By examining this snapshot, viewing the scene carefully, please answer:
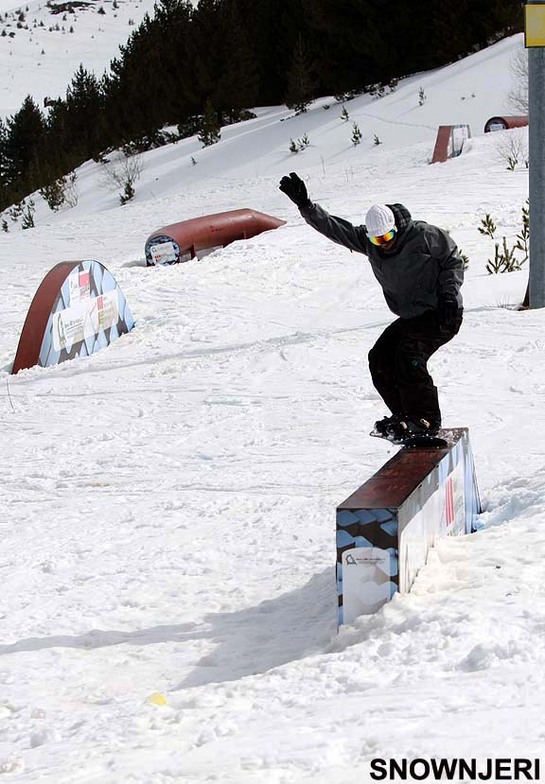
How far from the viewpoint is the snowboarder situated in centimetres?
494

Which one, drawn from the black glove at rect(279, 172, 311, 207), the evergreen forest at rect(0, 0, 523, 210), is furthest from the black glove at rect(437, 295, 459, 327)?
the evergreen forest at rect(0, 0, 523, 210)

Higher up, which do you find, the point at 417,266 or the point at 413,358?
the point at 417,266

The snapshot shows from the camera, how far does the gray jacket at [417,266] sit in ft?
16.2

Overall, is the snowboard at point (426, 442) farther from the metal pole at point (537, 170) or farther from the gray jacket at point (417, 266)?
the metal pole at point (537, 170)

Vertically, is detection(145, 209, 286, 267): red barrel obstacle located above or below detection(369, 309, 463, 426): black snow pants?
above

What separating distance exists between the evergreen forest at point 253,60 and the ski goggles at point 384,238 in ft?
87.2

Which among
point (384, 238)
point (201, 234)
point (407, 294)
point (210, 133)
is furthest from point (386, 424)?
point (210, 133)

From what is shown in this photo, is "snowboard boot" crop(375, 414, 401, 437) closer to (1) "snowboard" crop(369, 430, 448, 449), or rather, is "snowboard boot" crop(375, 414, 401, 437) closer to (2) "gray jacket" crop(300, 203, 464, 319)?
(1) "snowboard" crop(369, 430, 448, 449)

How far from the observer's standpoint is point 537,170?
30.8 feet

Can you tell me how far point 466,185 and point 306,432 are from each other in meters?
10.2

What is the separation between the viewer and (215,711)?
3352mm

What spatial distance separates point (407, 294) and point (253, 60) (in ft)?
111

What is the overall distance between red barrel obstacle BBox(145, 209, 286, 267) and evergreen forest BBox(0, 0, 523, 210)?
50.7 feet

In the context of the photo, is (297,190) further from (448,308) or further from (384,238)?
(448,308)
